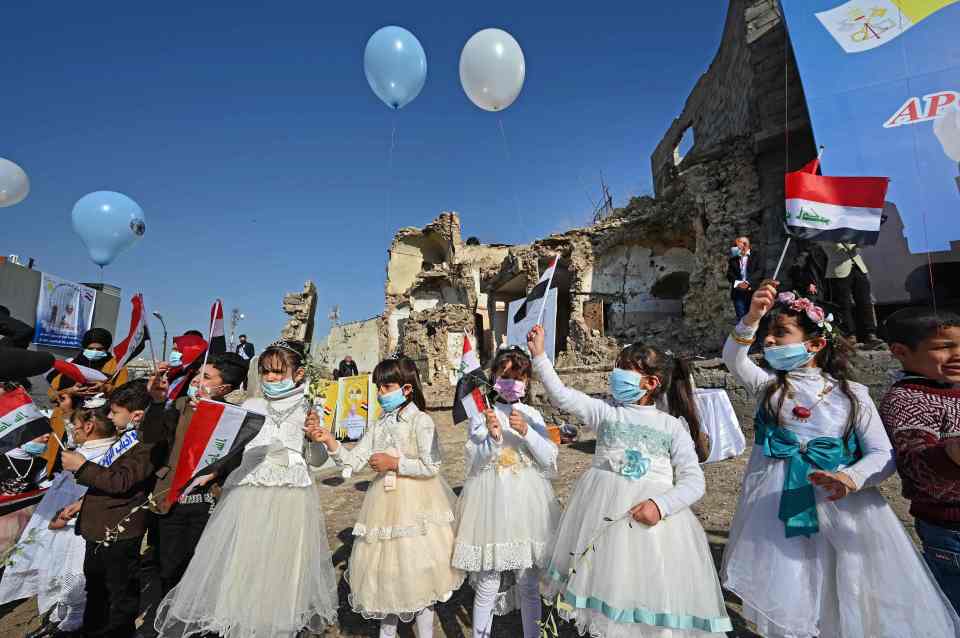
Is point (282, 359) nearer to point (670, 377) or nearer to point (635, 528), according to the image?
point (635, 528)

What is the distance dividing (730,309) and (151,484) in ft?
37.4

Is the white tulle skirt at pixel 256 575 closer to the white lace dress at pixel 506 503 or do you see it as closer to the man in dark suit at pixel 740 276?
the white lace dress at pixel 506 503

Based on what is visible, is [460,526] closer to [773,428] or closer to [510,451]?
[510,451]

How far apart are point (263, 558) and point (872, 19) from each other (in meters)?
12.9

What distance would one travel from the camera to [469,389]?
3002 millimetres

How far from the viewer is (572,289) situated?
15.6m

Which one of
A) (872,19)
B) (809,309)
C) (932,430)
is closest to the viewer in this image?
(932,430)

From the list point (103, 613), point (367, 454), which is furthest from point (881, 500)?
point (103, 613)

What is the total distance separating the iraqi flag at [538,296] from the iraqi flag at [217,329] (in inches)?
85.3

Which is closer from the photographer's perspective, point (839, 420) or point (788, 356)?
point (839, 420)

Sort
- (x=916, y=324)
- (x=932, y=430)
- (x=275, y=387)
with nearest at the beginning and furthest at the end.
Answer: (x=932, y=430), (x=916, y=324), (x=275, y=387)

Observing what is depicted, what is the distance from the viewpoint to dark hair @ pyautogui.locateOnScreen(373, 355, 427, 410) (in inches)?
111

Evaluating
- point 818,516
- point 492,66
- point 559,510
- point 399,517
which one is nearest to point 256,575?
point 399,517

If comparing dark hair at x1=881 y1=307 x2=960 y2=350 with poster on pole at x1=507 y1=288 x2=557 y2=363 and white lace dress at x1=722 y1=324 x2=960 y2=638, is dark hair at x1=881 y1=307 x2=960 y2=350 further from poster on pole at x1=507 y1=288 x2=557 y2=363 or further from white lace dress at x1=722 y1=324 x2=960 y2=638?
poster on pole at x1=507 y1=288 x2=557 y2=363
